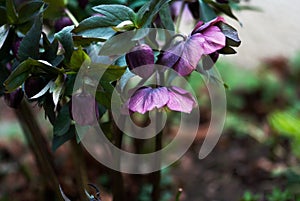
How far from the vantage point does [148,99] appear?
58 cm

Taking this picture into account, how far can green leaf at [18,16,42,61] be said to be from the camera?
0.62 metres

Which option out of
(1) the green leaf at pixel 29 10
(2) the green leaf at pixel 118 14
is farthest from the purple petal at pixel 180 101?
(1) the green leaf at pixel 29 10

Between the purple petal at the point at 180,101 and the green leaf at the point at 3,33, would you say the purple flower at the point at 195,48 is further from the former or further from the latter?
the green leaf at the point at 3,33

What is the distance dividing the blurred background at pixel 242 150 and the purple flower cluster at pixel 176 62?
0.30 metres

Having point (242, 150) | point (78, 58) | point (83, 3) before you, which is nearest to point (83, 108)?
point (78, 58)

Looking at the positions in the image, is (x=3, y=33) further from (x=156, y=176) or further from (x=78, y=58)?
(x=156, y=176)

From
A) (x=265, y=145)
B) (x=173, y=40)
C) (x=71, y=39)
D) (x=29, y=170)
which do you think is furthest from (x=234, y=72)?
(x=71, y=39)

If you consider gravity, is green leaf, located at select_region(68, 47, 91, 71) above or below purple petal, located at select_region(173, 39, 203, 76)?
above

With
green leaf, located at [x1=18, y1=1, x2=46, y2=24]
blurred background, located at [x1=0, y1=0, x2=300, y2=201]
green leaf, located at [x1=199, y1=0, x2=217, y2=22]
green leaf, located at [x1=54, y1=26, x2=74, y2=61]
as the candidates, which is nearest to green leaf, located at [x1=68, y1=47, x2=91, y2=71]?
green leaf, located at [x1=54, y1=26, x2=74, y2=61]

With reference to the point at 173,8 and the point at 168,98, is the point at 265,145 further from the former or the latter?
the point at 168,98

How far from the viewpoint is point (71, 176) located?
3.80 ft

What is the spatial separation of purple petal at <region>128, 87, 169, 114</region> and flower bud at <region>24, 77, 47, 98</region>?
0.37 feet

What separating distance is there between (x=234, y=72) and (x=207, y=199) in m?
0.65

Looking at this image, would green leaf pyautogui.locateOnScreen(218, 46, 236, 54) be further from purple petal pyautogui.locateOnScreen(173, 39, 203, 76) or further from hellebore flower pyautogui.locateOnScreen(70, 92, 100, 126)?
hellebore flower pyautogui.locateOnScreen(70, 92, 100, 126)
